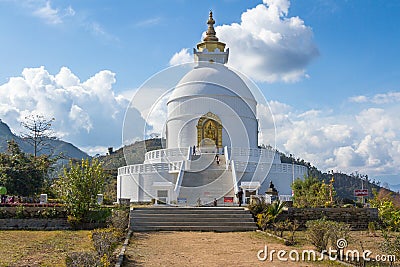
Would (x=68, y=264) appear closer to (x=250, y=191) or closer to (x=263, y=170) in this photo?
(x=250, y=191)

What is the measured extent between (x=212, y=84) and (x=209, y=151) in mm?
5189

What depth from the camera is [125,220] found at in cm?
1596

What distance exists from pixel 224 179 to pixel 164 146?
32.2 ft

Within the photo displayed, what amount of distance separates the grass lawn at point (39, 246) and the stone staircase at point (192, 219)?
2.03 metres

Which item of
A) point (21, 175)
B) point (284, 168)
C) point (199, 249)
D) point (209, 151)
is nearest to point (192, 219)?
point (199, 249)

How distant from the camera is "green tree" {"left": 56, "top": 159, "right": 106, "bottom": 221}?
1689 cm

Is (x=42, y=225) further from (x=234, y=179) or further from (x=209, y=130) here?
(x=209, y=130)

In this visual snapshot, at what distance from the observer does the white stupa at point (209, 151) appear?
24562 mm

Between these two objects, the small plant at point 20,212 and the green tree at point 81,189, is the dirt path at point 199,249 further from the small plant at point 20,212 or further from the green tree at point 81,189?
the small plant at point 20,212

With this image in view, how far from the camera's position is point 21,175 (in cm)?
2556

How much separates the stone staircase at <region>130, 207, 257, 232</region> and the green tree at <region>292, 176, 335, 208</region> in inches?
129

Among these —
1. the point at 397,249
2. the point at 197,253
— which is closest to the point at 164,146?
the point at 197,253

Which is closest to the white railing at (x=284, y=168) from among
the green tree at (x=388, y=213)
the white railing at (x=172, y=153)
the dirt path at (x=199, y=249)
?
the white railing at (x=172, y=153)

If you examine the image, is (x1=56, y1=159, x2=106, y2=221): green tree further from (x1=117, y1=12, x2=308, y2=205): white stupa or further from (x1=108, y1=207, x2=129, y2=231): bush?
(x1=117, y1=12, x2=308, y2=205): white stupa
